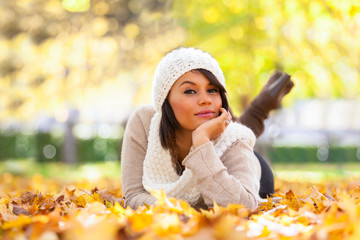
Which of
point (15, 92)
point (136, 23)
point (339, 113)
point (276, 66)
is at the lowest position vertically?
point (339, 113)

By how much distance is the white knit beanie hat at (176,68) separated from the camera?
2850 millimetres

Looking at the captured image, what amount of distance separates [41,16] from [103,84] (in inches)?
131

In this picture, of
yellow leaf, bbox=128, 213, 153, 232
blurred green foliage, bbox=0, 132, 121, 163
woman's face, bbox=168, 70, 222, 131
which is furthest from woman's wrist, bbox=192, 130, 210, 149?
blurred green foliage, bbox=0, 132, 121, 163

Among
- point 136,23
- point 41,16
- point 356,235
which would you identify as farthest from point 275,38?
point 356,235

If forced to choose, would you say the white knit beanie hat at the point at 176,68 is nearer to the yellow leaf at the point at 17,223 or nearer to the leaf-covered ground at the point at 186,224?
the leaf-covered ground at the point at 186,224

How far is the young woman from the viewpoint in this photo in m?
2.56

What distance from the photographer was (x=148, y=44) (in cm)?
1295

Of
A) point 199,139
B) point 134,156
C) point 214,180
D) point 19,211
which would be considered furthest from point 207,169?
point 19,211

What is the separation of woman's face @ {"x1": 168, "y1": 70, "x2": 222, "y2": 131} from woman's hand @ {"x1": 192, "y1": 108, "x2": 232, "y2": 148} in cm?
12

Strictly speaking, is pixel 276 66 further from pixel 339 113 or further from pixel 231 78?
pixel 339 113

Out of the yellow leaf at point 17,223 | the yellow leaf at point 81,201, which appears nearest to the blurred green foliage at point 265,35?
the yellow leaf at point 81,201

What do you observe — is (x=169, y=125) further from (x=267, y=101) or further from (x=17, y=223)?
(x=267, y=101)

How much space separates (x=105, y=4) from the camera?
38.6 ft

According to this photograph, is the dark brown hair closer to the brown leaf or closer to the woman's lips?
the woman's lips
